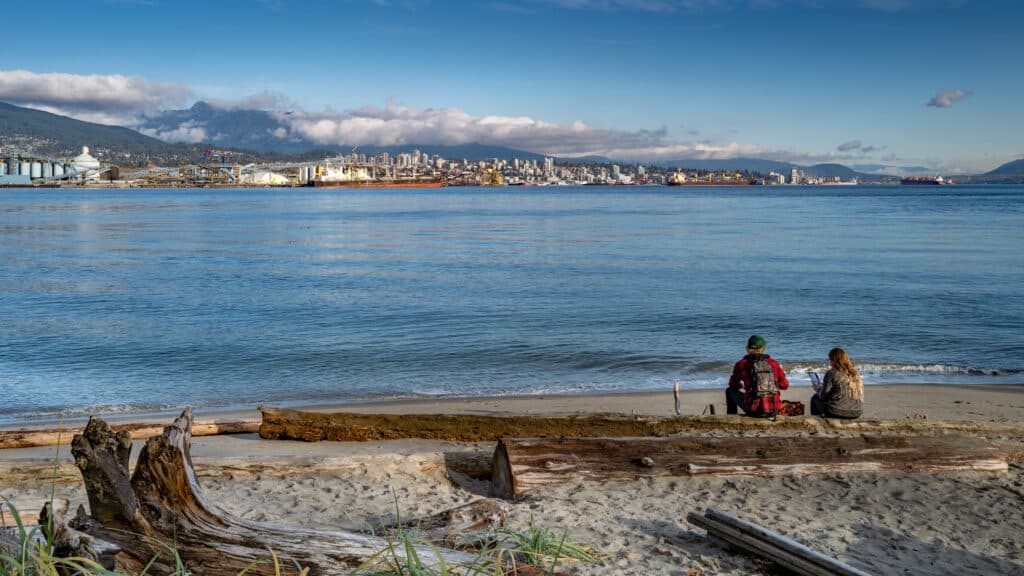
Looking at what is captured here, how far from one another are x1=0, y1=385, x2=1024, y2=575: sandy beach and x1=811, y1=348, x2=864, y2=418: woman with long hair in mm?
863

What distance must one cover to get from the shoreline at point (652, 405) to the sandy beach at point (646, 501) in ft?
9.10

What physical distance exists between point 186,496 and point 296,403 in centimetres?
774

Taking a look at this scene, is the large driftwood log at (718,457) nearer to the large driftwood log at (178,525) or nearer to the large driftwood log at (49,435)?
the large driftwood log at (178,525)

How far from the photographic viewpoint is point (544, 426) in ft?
25.4

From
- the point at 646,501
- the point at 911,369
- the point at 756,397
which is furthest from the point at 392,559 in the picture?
the point at 911,369

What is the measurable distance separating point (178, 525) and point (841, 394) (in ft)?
21.0

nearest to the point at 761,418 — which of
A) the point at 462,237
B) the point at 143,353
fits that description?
the point at 143,353

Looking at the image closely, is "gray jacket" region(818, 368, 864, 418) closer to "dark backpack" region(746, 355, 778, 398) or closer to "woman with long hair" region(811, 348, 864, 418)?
"woman with long hair" region(811, 348, 864, 418)

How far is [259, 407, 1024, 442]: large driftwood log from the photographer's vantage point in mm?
7516

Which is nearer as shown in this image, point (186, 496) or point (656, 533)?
point (186, 496)

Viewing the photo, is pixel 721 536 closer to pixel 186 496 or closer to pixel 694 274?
pixel 186 496

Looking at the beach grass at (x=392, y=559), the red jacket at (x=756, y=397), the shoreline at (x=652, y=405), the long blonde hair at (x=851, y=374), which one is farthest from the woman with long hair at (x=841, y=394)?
the beach grass at (x=392, y=559)

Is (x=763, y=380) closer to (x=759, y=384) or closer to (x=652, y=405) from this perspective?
(x=759, y=384)

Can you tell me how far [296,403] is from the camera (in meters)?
11.7
